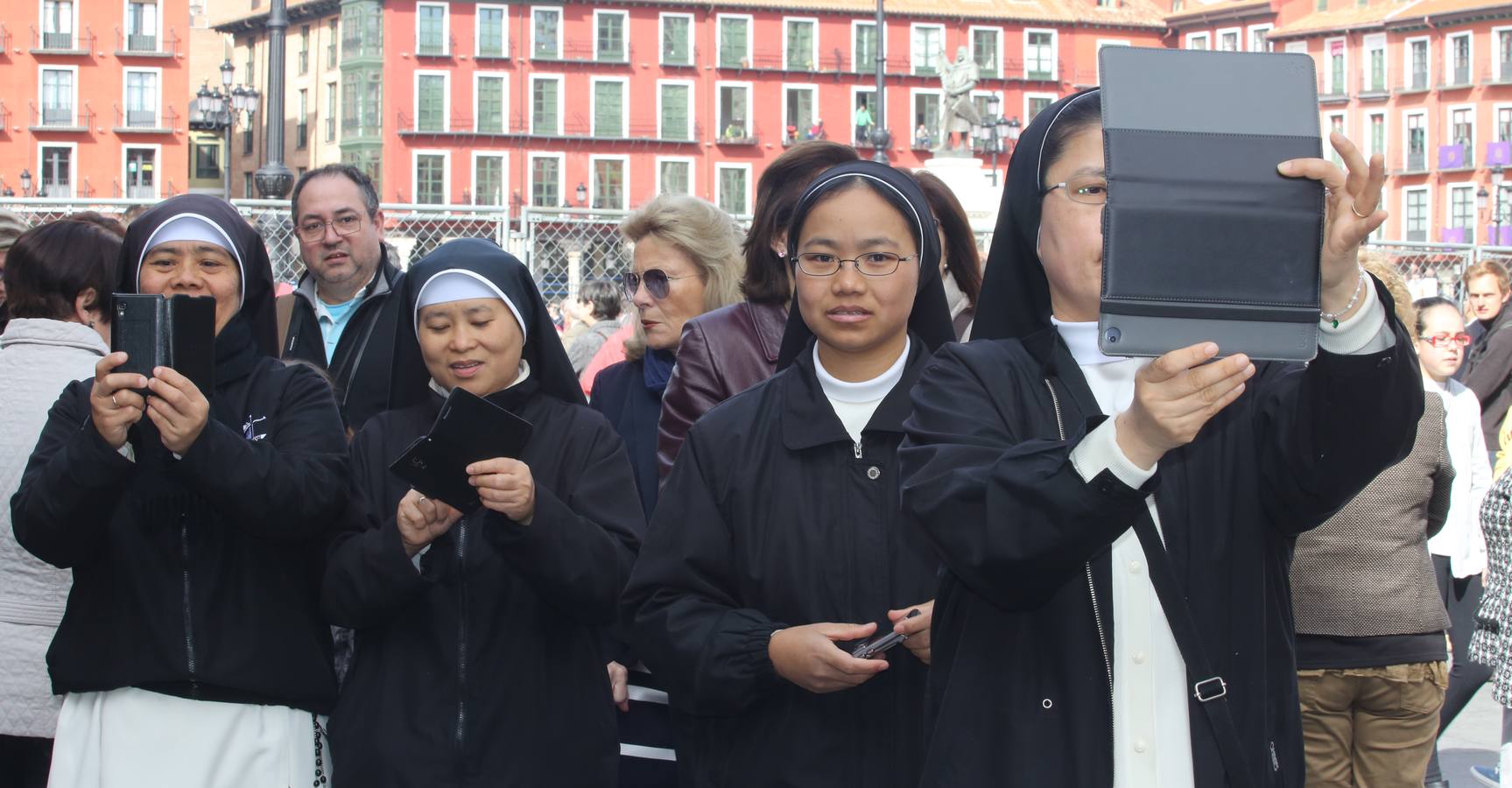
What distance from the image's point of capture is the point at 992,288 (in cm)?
286

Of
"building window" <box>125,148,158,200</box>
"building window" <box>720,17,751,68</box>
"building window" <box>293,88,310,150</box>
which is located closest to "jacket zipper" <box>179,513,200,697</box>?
"building window" <box>125,148,158,200</box>

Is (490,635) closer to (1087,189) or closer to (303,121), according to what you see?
(1087,189)

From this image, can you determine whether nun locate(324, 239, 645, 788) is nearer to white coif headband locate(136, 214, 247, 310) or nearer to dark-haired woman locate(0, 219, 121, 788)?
white coif headband locate(136, 214, 247, 310)

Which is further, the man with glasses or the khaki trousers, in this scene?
the man with glasses

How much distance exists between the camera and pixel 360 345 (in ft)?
20.1

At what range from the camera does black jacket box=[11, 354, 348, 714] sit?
12.0 feet

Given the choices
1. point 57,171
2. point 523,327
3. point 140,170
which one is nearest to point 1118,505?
point 523,327

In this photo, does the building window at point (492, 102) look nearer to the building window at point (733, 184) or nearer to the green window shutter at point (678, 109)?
the green window shutter at point (678, 109)

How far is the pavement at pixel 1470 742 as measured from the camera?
775 cm

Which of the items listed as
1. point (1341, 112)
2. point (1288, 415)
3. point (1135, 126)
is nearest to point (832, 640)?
point (1288, 415)

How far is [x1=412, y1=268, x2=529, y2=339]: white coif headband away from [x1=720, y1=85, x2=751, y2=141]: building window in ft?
220

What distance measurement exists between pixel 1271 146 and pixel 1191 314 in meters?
0.27

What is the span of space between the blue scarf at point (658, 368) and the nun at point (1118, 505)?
8.96 ft

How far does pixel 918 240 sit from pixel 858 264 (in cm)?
16
